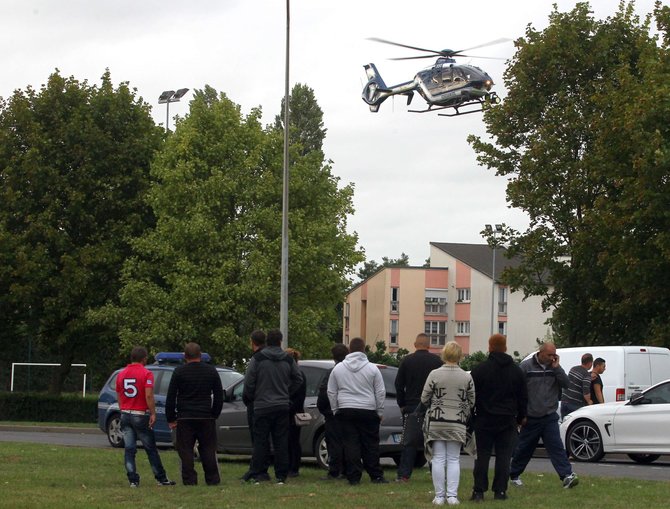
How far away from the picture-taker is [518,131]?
44406 mm

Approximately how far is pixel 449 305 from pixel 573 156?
57695mm

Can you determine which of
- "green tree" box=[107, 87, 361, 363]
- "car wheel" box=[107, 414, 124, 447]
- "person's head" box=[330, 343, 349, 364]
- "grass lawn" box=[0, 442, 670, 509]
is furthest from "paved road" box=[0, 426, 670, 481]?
"green tree" box=[107, 87, 361, 363]

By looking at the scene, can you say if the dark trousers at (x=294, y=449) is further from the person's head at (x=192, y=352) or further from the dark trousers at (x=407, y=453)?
the person's head at (x=192, y=352)

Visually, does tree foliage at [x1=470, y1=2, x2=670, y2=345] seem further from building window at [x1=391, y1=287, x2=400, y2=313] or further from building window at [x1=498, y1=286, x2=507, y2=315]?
building window at [x1=391, y1=287, x2=400, y2=313]

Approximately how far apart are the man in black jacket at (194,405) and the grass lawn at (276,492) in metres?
0.42

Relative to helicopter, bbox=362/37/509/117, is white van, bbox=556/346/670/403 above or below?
below

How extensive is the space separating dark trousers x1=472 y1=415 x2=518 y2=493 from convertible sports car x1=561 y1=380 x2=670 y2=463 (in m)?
7.28

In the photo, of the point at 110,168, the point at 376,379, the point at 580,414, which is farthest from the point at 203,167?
the point at 376,379

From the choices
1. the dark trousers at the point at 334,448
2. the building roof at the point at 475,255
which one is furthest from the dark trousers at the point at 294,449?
the building roof at the point at 475,255

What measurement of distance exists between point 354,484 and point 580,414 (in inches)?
280

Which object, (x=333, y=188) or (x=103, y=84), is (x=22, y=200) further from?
(x=333, y=188)

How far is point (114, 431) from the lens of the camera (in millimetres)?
24234

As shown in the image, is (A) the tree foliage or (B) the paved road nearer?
(B) the paved road

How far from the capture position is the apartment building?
9350cm
